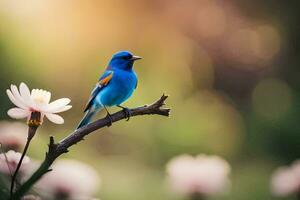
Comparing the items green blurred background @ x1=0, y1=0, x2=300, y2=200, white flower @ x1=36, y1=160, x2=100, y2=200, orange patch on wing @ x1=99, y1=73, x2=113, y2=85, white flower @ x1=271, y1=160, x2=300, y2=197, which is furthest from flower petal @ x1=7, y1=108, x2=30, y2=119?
green blurred background @ x1=0, y1=0, x2=300, y2=200

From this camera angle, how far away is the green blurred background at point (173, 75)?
1550mm

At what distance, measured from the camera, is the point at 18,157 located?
0.25m

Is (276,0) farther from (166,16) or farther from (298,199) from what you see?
(298,199)

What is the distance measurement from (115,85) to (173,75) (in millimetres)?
1375

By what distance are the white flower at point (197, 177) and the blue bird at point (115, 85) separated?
0.37 ft

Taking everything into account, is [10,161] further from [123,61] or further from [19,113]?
[123,61]

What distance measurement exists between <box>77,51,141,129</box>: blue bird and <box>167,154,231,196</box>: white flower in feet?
0.37

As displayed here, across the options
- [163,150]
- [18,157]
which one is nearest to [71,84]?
[163,150]

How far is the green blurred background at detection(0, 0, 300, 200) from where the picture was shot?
61.0 inches

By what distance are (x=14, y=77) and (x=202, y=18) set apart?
0.97m

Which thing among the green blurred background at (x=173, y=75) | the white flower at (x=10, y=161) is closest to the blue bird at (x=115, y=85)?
the white flower at (x=10, y=161)

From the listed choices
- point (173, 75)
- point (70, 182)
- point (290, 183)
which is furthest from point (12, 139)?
point (173, 75)

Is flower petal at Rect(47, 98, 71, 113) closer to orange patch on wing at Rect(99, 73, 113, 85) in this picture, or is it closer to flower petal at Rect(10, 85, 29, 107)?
flower petal at Rect(10, 85, 29, 107)

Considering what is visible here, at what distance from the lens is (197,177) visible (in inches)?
18.5
